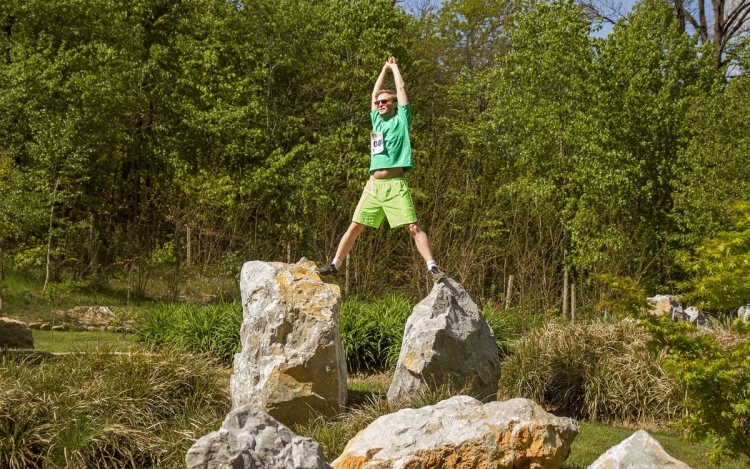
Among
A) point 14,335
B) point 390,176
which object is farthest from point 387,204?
point 14,335

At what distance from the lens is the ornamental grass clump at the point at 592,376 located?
24.6 ft

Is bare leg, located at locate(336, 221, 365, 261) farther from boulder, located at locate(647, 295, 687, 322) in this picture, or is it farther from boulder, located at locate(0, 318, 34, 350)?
boulder, located at locate(647, 295, 687, 322)

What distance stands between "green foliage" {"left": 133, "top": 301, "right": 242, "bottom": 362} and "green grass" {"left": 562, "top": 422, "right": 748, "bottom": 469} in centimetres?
410

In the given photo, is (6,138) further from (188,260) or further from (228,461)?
(228,461)

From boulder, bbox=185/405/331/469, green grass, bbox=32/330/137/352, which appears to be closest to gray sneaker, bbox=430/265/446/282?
boulder, bbox=185/405/331/469

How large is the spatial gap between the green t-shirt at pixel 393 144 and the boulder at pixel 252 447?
352cm

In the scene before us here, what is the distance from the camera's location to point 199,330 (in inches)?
361

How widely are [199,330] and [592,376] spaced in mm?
4595

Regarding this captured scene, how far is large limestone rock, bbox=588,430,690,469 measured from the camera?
356 centimetres

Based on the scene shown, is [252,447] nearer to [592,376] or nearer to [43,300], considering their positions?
[592,376]

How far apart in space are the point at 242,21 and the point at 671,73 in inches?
438

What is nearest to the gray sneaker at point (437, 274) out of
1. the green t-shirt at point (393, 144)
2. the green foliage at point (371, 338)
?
the green t-shirt at point (393, 144)

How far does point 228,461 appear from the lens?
331cm

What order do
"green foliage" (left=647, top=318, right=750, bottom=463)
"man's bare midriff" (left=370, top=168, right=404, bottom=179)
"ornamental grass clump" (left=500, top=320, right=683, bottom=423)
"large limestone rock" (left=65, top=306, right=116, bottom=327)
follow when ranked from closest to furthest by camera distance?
"green foliage" (left=647, top=318, right=750, bottom=463) → "man's bare midriff" (left=370, top=168, right=404, bottom=179) → "ornamental grass clump" (left=500, top=320, right=683, bottom=423) → "large limestone rock" (left=65, top=306, right=116, bottom=327)
